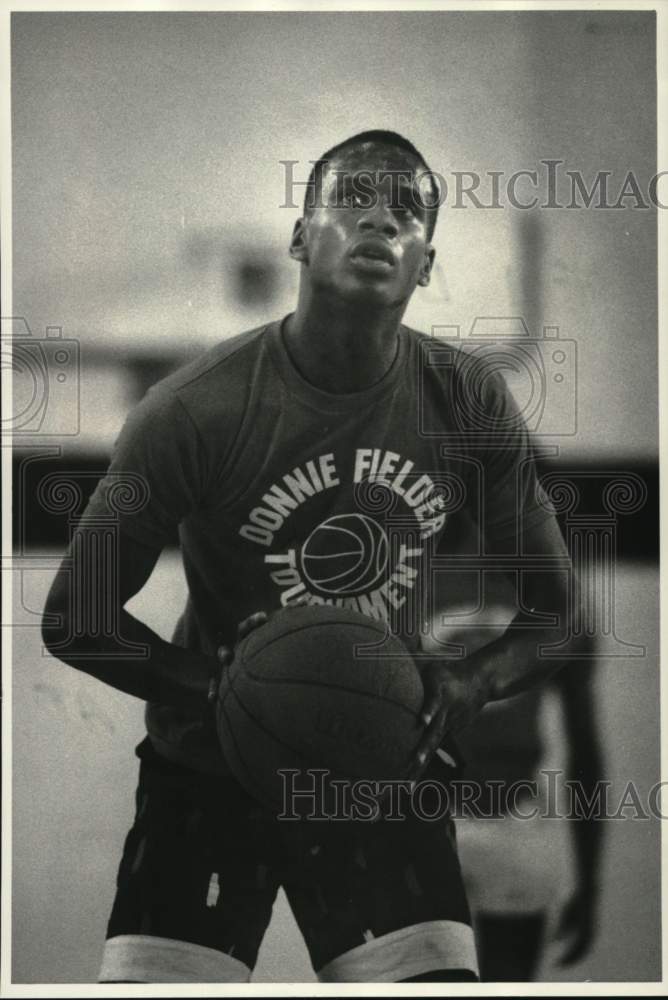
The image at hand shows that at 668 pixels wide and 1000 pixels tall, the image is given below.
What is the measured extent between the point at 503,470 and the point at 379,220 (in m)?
0.48

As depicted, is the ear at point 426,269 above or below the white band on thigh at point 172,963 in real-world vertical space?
above

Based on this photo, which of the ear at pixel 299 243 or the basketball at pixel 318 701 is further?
the ear at pixel 299 243

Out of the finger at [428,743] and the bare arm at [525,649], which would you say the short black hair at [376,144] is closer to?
the bare arm at [525,649]

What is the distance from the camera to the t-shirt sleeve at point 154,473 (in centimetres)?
221

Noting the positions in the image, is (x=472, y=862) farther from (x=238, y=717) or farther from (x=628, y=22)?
(x=628, y=22)

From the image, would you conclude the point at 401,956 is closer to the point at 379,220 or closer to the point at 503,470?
the point at 503,470

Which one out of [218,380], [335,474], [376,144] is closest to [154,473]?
[218,380]

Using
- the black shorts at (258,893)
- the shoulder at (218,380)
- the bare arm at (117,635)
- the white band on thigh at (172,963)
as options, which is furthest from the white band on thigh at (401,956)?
the shoulder at (218,380)

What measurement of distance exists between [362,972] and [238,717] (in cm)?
50

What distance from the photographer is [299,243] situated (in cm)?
225

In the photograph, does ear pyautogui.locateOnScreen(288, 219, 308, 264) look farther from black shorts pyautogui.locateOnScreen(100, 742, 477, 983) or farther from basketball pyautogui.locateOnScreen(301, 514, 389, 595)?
black shorts pyautogui.locateOnScreen(100, 742, 477, 983)

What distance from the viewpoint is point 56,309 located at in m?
2.28

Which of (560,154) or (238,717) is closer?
(238,717)

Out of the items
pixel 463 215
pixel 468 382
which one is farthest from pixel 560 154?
pixel 468 382
